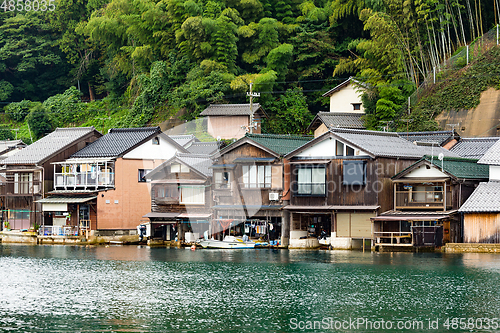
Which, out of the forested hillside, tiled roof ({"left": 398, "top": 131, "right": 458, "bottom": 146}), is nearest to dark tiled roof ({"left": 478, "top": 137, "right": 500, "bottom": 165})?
tiled roof ({"left": 398, "top": 131, "right": 458, "bottom": 146})

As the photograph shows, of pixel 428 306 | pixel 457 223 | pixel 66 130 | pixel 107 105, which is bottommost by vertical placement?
pixel 428 306

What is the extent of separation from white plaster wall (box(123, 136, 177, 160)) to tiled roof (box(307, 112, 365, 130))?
1153 cm

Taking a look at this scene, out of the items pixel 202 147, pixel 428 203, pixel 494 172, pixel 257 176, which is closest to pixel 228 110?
pixel 202 147

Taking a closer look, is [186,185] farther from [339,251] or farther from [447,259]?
[447,259]

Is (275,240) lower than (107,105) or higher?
lower

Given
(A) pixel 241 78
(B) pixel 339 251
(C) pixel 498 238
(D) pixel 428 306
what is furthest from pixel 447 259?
(A) pixel 241 78

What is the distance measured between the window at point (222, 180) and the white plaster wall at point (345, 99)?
54.4 feet

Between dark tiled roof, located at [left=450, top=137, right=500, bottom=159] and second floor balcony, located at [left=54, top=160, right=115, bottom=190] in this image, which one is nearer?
dark tiled roof, located at [left=450, top=137, right=500, bottom=159]

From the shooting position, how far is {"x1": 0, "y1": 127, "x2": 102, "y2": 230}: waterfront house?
48.5m

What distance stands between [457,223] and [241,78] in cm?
2688

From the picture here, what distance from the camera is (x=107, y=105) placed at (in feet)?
233

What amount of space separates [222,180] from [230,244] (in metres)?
4.48

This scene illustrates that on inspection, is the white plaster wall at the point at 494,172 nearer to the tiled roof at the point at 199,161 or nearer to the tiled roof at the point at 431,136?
the tiled roof at the point at 431,136

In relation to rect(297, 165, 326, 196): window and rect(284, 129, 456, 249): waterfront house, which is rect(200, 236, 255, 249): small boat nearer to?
rect(284, 129, 456, 249): waterfront house
